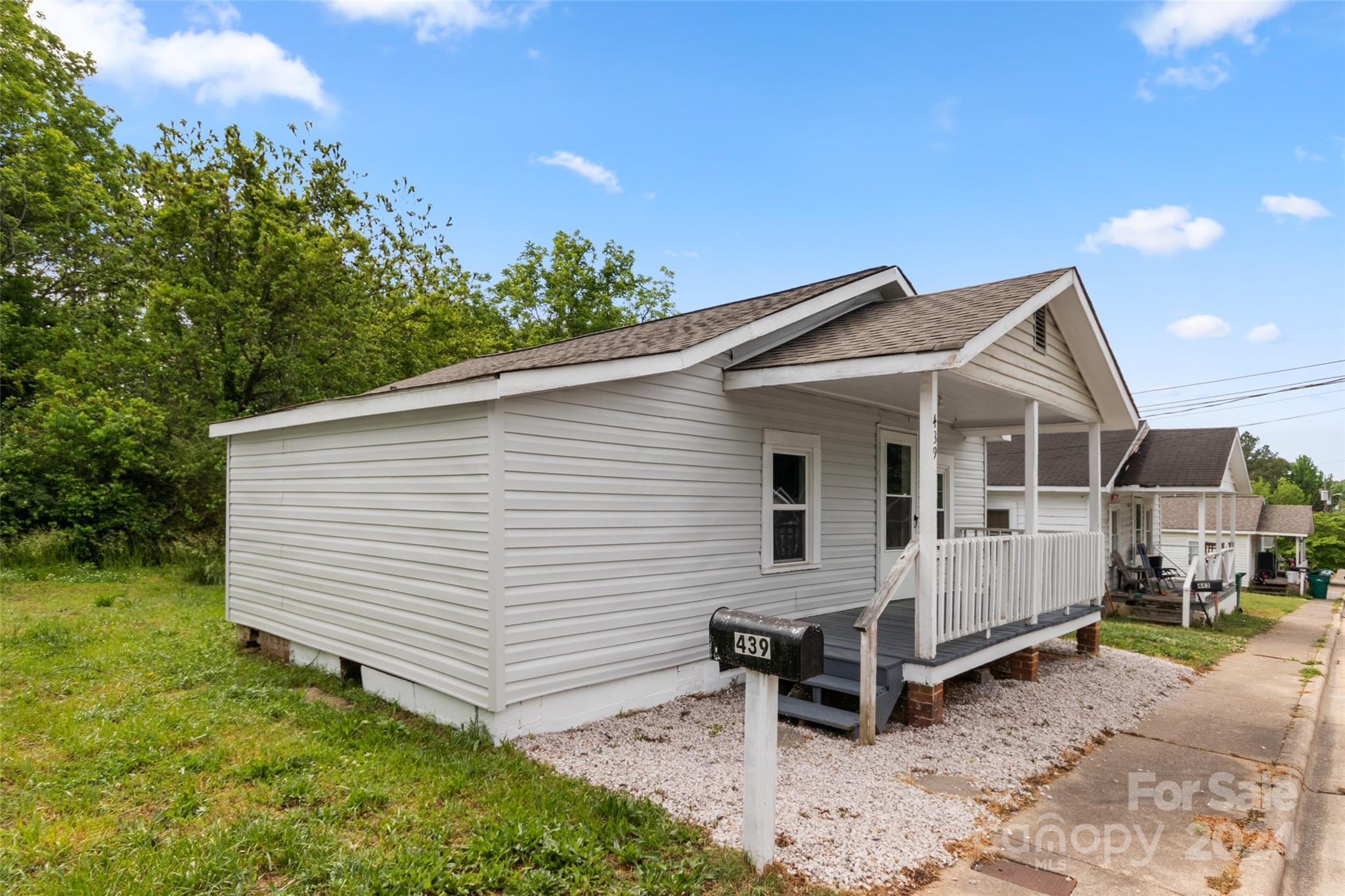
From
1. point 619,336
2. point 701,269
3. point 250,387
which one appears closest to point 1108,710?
point 619,336

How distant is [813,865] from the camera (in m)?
3.24

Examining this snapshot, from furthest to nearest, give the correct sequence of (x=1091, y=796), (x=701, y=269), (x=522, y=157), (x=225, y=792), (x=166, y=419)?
Result: 1. (x=701, y=269)
2. (x=522, y=157)
3. (x=166, y=419)
4. (x=1091, y=796)
5. (x=225, y=792)

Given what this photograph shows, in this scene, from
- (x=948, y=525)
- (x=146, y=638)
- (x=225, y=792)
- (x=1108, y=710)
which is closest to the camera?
(x=225, y=792)

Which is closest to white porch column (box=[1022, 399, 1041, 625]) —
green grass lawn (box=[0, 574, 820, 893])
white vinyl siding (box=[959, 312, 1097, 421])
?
white vinyl siding (box=[959, 312, 1097, 421])

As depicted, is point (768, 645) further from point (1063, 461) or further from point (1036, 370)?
point (1063, 461)

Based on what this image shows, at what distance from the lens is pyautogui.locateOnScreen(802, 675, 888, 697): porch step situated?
5.34 metres

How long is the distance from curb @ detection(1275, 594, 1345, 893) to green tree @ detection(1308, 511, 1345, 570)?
76.2 ft

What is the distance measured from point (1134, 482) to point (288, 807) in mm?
17910

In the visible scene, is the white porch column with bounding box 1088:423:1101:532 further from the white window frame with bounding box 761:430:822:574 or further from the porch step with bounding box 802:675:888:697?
the porch step with bounding box 802:675:888:697

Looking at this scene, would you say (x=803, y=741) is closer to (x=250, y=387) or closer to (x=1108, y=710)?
(x=1108, y=710)

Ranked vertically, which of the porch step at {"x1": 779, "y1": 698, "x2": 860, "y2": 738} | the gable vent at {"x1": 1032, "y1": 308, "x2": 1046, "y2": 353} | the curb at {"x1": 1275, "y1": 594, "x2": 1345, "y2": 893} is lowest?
the curb at {"x1": 1275, "y1": 594, "x2": 1345, "y2": 893}

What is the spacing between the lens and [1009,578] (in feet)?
21.7

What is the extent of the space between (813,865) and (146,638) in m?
7.78

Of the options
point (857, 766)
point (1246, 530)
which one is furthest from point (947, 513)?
point (1246, 530)
